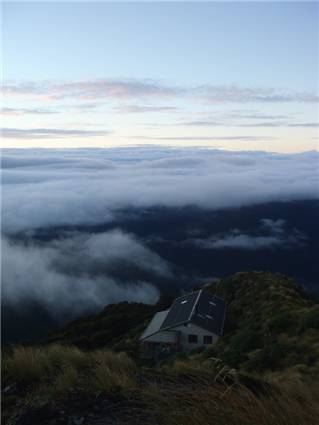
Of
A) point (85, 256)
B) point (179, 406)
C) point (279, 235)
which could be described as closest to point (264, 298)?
point (179, 406)

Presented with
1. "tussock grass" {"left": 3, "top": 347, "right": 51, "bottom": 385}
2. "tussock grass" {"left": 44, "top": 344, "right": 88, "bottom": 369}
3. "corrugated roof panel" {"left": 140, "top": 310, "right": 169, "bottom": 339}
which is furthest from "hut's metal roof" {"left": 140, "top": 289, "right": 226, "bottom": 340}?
"tussock grass" {"left": 3, "top": 347, "right": 51, "bottom": 385}

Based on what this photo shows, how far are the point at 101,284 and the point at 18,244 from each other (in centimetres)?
5920

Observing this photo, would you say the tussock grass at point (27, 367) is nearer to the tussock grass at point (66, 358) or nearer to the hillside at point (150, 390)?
the hillside at point (150, 390)

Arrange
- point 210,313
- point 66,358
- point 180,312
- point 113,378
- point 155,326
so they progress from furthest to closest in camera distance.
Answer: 1. point 180,312
2. point 210,313
3. point 155,326
4. point 66,358
5. point 113,378

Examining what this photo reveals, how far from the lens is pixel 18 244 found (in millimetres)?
181375

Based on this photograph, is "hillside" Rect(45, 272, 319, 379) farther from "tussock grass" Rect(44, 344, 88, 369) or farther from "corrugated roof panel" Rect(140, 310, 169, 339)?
"tussock grass" Rect(44, 344, 88, 369)

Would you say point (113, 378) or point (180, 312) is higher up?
point (113, 378)

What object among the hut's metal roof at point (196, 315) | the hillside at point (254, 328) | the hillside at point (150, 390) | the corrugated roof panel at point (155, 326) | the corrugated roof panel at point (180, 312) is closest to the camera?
the hillside at point (150, 390)

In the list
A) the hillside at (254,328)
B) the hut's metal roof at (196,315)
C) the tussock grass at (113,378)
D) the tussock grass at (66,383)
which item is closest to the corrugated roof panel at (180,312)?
the hut's metal roof at (196,315)

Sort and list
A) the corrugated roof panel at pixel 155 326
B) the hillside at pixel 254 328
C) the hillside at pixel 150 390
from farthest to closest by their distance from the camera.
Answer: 1. the corrugated roof panel at pixel 155 326
2. the hillside at pixel 254 328
3. the hillside at pixel 150 390

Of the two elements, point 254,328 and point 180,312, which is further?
point 180,312

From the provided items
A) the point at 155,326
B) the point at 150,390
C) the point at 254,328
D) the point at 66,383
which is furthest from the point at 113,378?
the point at 155,326

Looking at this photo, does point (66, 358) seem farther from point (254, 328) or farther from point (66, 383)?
point (254, 328)

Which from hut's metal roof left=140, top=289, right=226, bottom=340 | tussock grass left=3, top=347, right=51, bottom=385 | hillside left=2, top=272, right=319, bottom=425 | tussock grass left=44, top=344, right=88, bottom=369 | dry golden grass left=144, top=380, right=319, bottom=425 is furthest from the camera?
hut's metal roof left=140, top=289, right=226, bottom=340
